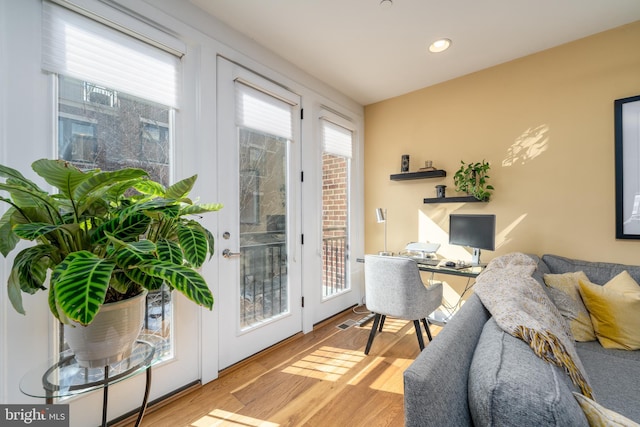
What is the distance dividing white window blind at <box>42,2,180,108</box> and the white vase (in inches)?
50.3

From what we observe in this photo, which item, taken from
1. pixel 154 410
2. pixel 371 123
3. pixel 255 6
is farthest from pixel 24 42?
pixel 371 123

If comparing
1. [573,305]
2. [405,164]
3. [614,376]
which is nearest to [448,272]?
[573,305]

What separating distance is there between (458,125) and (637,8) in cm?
135

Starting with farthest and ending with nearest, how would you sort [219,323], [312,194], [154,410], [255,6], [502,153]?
[312,194]
[502,153]
[219,323]
[255,6]
[154,410]

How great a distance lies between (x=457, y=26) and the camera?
6.93 ft

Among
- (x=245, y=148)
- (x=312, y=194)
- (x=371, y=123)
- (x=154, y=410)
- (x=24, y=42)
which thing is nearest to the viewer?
(x=24, y=42)

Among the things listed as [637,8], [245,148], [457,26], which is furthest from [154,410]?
[637,8]

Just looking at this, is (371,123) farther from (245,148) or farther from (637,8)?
(637,8)

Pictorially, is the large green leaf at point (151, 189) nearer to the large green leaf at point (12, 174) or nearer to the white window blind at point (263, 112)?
the large green leaf at point (12, 174)

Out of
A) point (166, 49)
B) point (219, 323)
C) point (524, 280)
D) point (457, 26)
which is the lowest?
point (219, 323)

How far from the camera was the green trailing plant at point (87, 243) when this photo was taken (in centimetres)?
80

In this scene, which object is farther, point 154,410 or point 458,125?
point 458,125

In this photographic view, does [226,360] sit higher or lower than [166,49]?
lower

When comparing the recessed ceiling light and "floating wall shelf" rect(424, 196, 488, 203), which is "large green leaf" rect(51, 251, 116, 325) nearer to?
the recessed ceiling light
